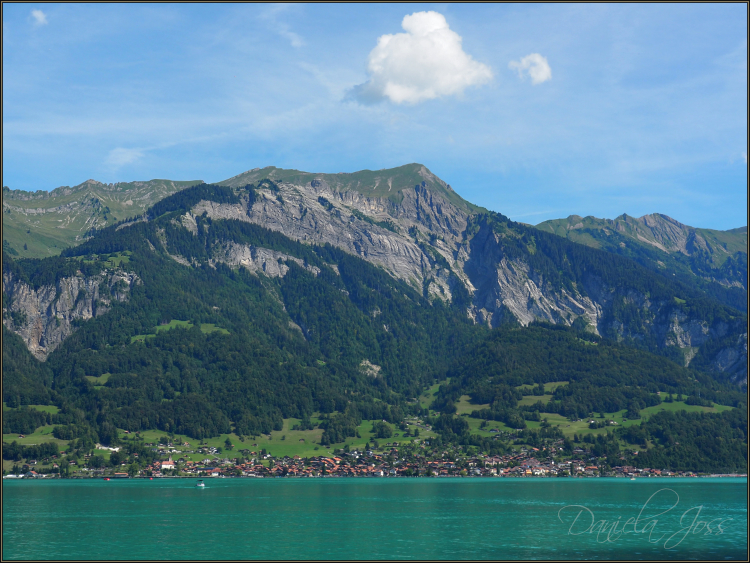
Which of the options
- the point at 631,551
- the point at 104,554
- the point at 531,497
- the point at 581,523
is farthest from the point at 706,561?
the point at 531,497

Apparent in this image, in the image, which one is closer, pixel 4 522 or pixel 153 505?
pixel 4 522

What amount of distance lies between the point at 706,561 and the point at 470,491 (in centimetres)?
10562

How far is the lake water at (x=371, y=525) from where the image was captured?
80188mm

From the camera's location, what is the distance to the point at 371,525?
4038 inches

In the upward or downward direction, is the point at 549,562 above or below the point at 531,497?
above

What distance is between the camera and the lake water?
3157 inches

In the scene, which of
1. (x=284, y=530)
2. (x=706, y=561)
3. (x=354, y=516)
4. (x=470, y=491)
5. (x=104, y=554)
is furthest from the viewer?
(x=470, y=491)

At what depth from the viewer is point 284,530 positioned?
319 ft

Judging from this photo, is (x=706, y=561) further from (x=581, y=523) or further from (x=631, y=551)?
(x=581, y=523)

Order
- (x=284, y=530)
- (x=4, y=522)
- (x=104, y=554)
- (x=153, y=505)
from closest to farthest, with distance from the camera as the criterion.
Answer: (x=104, y=554) < (x=284, y=530) < (x=4, y=522) < (x=153, y=505)

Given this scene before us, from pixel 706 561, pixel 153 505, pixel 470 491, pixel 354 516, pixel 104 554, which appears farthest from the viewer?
pixel 470 491

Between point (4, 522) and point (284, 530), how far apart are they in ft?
138

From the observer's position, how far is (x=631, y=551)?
261 ft

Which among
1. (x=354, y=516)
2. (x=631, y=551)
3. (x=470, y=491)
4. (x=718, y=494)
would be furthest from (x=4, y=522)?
(x=718, y=494)
